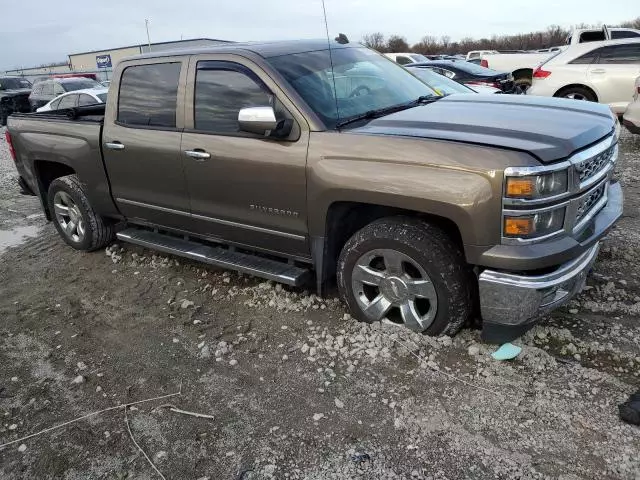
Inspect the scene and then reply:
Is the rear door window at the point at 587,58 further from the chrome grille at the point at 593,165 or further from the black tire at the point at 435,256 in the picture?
the black tire at the point at 435,256

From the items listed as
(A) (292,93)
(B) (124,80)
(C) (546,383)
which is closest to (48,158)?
(B) (124,80)

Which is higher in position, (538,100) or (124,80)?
(124,80)

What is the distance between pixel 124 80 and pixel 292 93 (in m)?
1.92

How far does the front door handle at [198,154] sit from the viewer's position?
3785mm

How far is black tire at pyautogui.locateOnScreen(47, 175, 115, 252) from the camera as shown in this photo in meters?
5.14

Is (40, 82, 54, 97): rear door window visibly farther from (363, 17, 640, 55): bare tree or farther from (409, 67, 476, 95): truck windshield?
(363, 17, 640, 55): bare tree

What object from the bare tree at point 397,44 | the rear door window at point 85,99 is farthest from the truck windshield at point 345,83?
the bare tree at point 397,44

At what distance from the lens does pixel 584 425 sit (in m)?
2.56

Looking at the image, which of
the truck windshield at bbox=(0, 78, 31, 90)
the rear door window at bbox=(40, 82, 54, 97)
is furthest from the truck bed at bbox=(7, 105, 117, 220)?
the truck windshield at bbox=(0, 78, 31, 90)

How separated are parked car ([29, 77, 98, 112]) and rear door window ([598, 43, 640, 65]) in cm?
1405

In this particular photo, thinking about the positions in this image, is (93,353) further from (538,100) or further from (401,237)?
(538,100)

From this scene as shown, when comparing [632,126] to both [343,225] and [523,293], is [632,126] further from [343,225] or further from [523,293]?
[523,293]

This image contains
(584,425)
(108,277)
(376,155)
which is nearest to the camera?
(584,425)

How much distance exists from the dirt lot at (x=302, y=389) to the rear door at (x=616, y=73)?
22.5 ft
